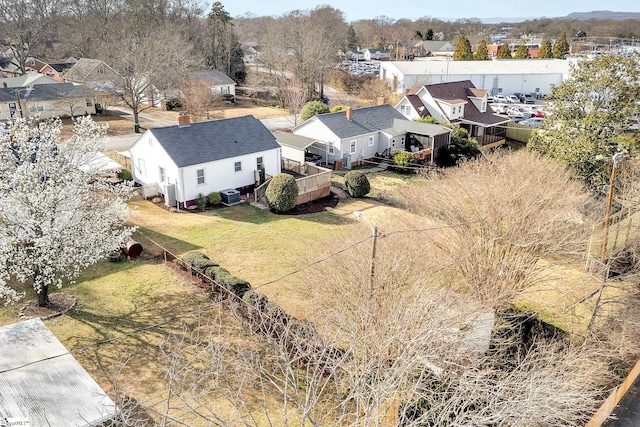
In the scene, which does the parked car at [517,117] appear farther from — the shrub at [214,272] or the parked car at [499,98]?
the shrub at [214,272]

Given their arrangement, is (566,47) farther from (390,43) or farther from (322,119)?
(322,119)

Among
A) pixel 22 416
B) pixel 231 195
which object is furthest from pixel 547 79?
pixel 22 416

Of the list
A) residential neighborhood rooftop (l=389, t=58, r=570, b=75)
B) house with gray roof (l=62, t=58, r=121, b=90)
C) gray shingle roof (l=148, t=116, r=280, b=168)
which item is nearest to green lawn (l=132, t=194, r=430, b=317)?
gray shingle roof (l=148, t=116, r=280, b=168)

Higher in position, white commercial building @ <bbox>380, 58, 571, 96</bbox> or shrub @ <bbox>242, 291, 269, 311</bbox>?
white commercial building @ <bbox>380, 58, 571, 96</bbox>

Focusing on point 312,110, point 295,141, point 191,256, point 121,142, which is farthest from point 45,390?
point 312,110

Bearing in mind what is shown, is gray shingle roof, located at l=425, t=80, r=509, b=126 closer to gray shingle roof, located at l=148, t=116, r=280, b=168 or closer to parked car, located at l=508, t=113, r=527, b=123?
parked car, located at l=508, t=113, r=527, b=123

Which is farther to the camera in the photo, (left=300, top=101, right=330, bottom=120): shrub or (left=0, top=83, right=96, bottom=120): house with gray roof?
(left=0, top=83, right=96, bottom=120): house with gray roof

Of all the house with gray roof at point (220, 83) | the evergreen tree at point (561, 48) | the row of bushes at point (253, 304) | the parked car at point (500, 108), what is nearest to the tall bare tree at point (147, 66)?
the house with gray roof at point (220, 83)

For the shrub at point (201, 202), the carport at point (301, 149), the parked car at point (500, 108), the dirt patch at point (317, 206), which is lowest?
the dirt patch at point (317, 206)
